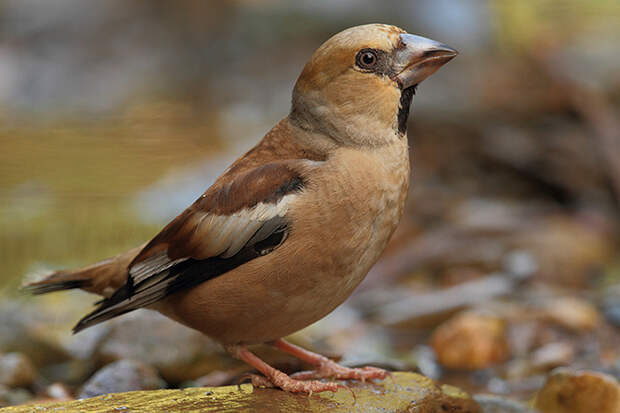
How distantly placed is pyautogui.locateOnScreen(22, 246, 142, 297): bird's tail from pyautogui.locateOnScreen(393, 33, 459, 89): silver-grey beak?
1655mm

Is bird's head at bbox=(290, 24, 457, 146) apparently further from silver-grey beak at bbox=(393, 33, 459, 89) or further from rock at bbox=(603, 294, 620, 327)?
rock at bbox=(603, 294, 620, 327)

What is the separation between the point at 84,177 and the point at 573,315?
6.12 metres

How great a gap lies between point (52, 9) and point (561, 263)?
42.2ft

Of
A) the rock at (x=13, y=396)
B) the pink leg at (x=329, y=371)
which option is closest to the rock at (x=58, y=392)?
the rock at (x=13, y=396)

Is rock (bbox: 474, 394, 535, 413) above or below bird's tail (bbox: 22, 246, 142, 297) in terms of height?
below

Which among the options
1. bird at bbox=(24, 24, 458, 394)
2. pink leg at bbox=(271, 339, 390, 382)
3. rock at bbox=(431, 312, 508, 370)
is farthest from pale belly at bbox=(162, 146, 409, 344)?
rock at bbox=(431, 312, 508, 370)

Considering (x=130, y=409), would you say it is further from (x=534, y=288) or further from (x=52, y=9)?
(x=52, y=9)

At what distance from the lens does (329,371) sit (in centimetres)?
439

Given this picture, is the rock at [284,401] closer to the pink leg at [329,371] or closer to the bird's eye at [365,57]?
the pink leg at [329,371]

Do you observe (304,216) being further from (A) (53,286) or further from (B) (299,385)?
(A) (53,286)

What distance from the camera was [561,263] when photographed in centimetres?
793

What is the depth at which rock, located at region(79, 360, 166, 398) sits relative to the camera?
15.8 feet

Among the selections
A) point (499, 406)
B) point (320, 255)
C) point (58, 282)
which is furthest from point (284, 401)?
point (58, 282)

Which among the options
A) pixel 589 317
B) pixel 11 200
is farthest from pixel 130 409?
pixel 11 200
